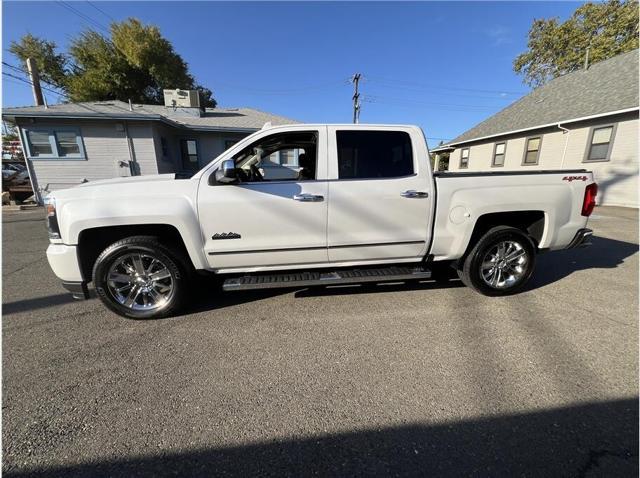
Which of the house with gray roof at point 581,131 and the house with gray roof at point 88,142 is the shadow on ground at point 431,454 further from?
the house with gray roof at point 88,142

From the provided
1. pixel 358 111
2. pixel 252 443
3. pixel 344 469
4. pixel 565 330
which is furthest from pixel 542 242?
pixel 358 111

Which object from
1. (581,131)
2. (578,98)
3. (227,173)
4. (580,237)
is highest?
(578,98)

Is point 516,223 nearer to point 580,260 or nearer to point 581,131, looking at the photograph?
point 580,260

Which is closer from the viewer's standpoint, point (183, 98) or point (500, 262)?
point (500, 262)

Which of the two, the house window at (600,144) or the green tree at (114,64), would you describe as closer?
the house window at (600,144)

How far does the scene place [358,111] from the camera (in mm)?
24922

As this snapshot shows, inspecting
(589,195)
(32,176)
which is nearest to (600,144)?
(589,195)

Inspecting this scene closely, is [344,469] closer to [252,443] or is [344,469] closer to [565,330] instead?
[252,443]

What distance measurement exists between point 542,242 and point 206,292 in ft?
14.5

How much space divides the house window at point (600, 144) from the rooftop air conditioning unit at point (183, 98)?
19.8m

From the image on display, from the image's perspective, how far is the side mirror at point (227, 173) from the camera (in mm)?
2872

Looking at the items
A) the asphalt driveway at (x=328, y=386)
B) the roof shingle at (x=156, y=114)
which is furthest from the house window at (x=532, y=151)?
the asphalt driveway at (x=328, y=386)

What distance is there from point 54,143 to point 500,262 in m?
17.1

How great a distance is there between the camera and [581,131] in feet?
41.3
